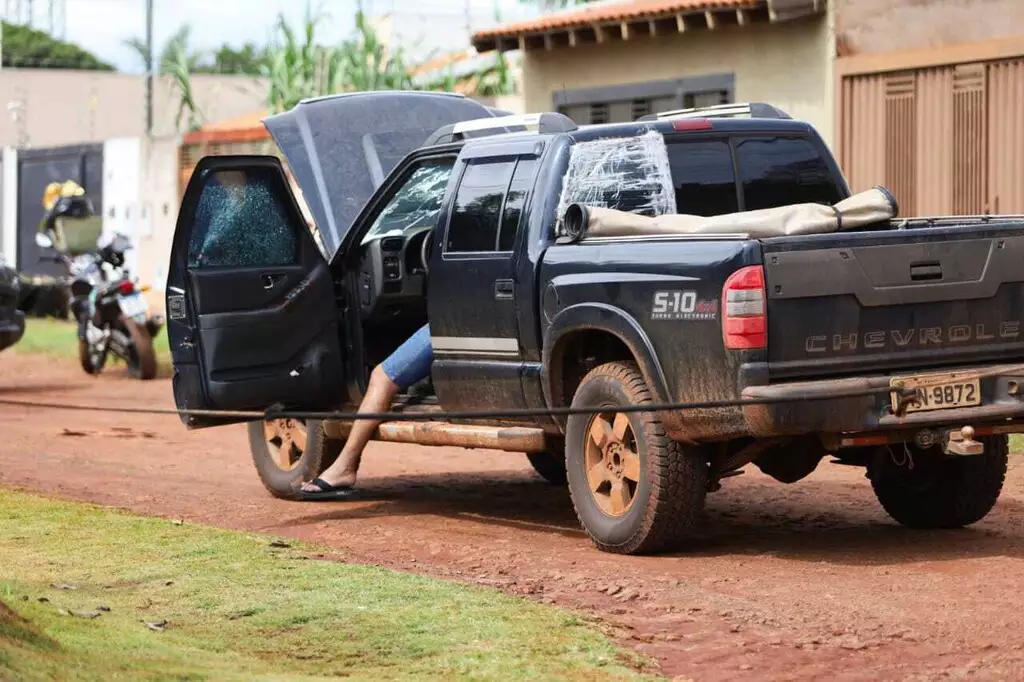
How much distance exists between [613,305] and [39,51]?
6765 cm

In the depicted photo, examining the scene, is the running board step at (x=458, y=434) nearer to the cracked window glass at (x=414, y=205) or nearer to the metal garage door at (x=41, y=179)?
the cracked window glass at (x=414, y=205)

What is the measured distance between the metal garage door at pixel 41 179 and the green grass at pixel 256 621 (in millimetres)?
23428

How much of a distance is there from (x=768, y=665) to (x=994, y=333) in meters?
2.50

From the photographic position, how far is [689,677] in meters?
5.98

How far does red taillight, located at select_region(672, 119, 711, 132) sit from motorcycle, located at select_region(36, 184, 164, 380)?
35.3 feet

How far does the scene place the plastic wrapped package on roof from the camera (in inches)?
346

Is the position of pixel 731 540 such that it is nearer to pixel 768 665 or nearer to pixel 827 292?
pixel 827 292

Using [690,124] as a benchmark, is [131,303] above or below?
below

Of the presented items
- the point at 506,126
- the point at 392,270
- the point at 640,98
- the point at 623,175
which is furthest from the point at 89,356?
the point at 623,175

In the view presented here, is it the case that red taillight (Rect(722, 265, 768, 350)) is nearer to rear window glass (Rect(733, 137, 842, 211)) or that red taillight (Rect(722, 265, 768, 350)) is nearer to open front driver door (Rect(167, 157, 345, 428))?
rear window glass (Rect(733, 137, 842, 211))

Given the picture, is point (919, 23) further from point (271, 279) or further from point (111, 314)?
point (111, 314)

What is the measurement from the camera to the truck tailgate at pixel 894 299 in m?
7.48

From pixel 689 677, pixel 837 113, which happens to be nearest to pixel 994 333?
pixel 689 677

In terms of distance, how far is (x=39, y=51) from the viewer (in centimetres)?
7200
